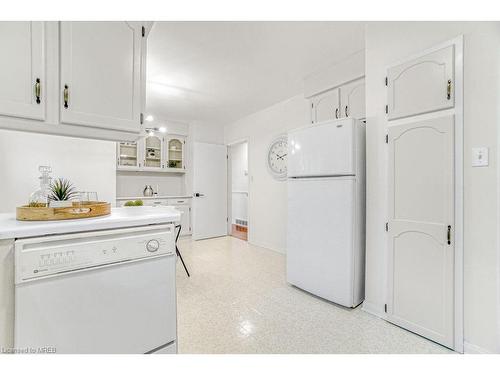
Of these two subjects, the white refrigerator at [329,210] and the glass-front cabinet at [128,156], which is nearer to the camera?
the white refrigerator at [329,210]

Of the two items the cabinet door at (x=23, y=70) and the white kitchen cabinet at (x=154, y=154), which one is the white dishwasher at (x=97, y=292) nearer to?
the cabinet door at (x=23, y=70)

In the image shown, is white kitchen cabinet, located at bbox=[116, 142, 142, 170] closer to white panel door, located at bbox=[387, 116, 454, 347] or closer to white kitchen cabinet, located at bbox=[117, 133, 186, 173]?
white kitchen cabinet, located at bbox=[117, 133, 186, 173]

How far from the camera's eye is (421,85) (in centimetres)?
172

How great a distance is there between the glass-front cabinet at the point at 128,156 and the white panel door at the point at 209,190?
3.54 ft

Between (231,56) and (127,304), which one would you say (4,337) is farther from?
(231,56)

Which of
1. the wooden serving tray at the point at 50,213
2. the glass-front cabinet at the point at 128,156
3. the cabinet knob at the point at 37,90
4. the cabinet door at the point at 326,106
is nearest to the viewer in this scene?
the wooden serving tray at the point at 50,213

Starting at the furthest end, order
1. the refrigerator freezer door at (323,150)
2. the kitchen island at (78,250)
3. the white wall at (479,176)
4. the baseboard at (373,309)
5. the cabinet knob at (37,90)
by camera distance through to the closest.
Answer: the refrigerator freezer door at (323,150) → the baseboard at (373,309) → the white wall at (479,176) → the cabinet knob at (37,90) → the kitchen island at (78,250)

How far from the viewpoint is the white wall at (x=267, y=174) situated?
12.5ft

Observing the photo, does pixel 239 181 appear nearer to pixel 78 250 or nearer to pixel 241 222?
pixel 241 222

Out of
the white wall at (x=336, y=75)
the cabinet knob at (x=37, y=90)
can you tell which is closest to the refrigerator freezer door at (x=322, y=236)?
the white wall at (x=336, y=75)

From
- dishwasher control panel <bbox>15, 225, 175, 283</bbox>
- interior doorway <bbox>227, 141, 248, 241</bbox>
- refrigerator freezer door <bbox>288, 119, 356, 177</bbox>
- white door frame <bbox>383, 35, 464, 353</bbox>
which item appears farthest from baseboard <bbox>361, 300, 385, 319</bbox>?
interior doorway <bbox>227, 141, 248, 241</bbox>

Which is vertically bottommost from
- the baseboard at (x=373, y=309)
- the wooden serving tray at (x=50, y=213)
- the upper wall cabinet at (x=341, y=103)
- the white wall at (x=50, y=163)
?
the baseboard at (x=373, y=309)

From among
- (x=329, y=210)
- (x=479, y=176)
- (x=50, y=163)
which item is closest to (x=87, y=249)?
(x=50, y=163)

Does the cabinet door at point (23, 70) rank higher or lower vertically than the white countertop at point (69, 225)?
higher
